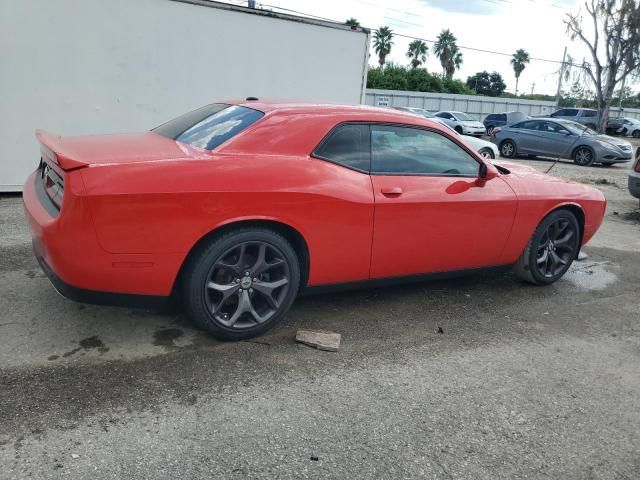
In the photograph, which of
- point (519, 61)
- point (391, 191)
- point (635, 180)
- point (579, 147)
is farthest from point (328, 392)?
point (519, 61)

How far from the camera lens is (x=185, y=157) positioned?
129 inches

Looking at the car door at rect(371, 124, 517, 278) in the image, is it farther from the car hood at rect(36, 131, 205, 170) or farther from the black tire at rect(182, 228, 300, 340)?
the car hood at rect(36, 131, 205, 170)

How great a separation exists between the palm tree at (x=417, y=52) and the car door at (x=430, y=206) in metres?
62.4

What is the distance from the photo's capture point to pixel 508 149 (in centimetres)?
1778

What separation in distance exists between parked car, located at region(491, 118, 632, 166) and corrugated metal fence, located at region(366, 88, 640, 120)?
14644mm

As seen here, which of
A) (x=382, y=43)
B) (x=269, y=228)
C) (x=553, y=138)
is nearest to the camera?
(x=269, y=228)

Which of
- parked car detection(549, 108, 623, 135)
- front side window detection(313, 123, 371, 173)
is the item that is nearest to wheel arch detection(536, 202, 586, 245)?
front side window detection(313, 123, 371, 173)

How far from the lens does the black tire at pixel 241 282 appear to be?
3236mm

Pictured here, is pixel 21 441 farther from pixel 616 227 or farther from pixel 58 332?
pixel 616 227

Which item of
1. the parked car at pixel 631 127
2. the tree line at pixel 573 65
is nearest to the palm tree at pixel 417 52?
the tree line at pixel 573 65

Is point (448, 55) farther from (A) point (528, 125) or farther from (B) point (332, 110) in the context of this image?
(B) point (332, 110)

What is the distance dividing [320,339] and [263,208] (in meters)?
0.94

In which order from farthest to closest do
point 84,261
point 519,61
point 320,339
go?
point 519,61 < point 320,339 < point 84,261

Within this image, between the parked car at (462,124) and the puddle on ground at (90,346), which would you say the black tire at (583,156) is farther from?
the puddle on ground at (90,346)
